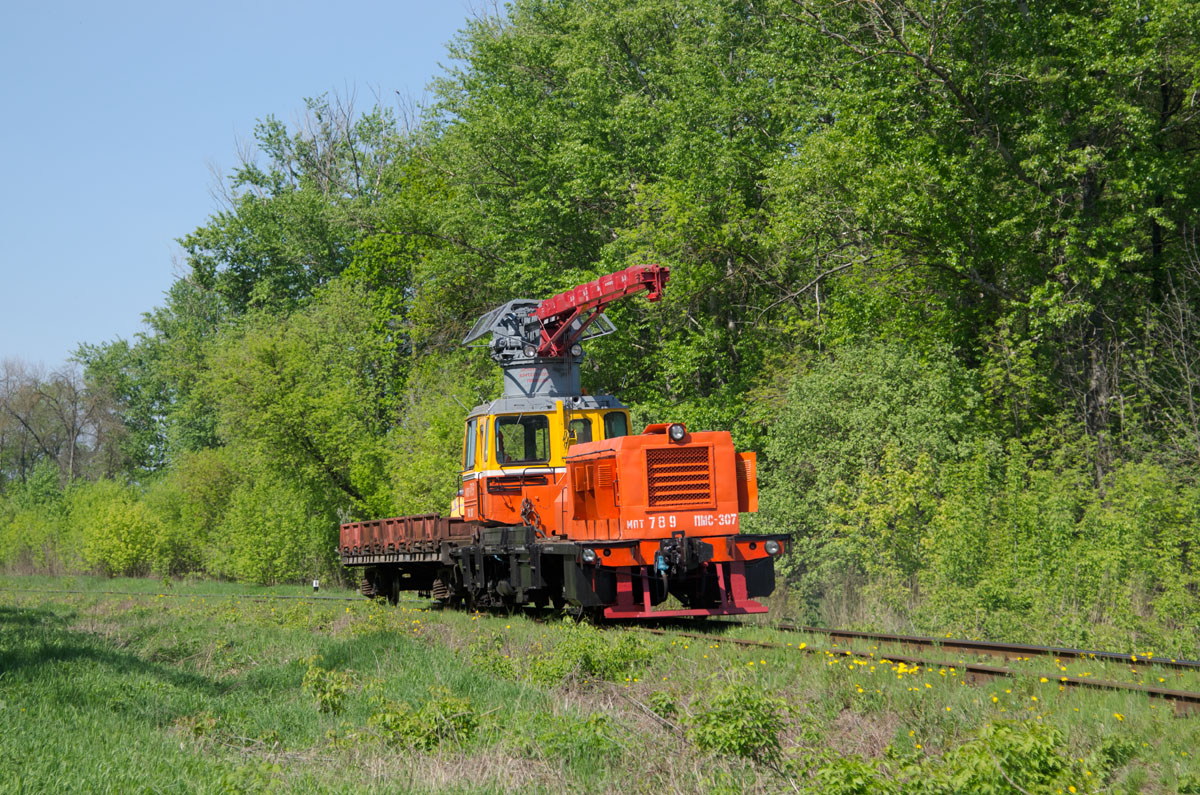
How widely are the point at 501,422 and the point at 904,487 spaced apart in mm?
7614

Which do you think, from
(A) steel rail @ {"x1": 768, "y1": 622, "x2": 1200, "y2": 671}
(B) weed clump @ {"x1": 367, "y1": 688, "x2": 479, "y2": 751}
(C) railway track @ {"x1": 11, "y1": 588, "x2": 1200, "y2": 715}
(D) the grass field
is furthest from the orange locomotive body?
(B) weed clump @ {"x1": 367, "y1": 688, "x2": 479, "y2": 751}

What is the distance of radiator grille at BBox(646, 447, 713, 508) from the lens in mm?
14586

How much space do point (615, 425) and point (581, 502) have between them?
6.27ft

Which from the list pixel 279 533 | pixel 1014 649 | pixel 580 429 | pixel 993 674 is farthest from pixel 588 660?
pixel 279 533

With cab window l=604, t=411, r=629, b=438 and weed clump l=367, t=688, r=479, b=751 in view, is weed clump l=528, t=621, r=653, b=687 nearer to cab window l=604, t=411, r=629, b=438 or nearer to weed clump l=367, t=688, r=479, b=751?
weed clump l=367, t=688, r=479, b=751

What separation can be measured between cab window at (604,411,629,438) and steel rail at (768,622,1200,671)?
15.3 feet

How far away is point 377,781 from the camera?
6.86 m

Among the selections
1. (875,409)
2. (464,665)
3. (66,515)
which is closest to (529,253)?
(875,409)

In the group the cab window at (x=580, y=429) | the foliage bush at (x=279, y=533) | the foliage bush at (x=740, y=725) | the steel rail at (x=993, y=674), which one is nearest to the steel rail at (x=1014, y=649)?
the steel rail at (x=993, y=674)

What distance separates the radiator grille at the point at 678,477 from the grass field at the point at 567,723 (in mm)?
2110

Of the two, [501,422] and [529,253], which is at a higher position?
[529,253]

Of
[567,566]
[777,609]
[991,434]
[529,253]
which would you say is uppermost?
[529,253]

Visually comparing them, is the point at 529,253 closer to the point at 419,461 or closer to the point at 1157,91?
the point at 419,461

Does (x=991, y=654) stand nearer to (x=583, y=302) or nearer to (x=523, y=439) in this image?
(x=583, y=302)
